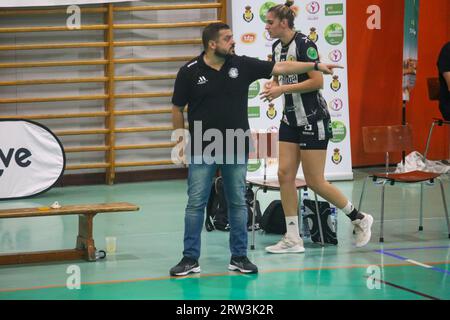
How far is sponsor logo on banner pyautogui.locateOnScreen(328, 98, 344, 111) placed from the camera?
10.7m

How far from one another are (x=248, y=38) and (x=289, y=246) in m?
4.12

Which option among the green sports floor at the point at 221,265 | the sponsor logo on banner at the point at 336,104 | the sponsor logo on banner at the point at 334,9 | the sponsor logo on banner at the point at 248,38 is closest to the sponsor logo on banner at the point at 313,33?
the sponsor logo on banner at the point at 334,9

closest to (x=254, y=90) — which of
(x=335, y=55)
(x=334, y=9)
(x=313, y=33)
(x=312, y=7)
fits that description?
(x=313, y=33)

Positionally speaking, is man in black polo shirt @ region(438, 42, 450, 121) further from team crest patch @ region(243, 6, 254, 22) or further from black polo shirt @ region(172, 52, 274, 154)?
black polo shirt @ region(172, 52, 274, 154)

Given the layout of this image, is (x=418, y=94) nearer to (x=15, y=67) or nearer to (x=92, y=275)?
(x=15, y=67)

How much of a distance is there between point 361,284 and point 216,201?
2.34m

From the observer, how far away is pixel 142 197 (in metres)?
9.92

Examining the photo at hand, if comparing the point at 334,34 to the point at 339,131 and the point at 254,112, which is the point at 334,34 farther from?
the point at 254,112

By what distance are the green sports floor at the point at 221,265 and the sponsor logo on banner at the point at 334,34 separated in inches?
95.8

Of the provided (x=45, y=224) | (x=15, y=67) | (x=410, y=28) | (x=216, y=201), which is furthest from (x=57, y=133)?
(x=410, y=28)

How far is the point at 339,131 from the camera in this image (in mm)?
10727

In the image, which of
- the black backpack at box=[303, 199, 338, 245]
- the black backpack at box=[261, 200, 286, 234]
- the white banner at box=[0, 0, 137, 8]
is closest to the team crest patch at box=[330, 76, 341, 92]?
the white banner at box=[0, 0, 137, 8]

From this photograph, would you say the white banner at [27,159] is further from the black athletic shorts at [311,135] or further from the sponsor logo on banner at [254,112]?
the black athletic shorts at [311,135]

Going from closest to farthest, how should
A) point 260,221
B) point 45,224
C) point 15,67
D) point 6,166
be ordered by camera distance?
point 260,221, point 45,224, point 6,166, point 15,67
